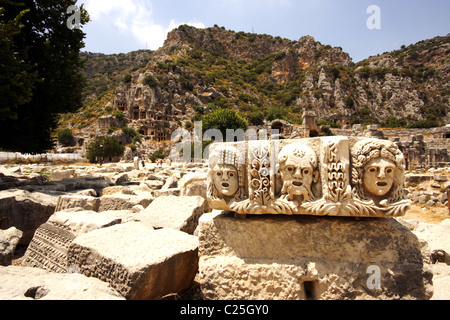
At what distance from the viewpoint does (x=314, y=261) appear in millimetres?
2520

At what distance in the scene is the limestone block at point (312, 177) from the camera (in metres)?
2.31

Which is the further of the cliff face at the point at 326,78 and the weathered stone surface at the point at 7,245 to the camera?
the cliff face at the point at 326,78

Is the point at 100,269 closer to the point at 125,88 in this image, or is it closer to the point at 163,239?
the point at 163,239

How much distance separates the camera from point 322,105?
61156mm

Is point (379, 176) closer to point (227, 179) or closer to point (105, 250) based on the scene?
point (227, 179)

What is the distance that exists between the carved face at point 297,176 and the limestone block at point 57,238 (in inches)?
104

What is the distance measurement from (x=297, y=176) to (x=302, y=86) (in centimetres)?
7385

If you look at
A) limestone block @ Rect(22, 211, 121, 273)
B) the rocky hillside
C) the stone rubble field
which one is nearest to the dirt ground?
the stone rubble field

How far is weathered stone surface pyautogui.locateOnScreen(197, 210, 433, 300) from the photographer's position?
238 centimetres

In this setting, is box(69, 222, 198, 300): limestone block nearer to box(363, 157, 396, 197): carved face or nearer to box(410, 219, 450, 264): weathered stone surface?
box(363, 157, 396, 197): carved face

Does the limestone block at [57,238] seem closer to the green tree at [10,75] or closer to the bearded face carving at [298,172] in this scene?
the bearded face carving at [298,172]

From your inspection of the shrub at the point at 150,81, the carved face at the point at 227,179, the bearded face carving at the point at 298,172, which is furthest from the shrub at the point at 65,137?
the bearded face carving at the point at 298,172

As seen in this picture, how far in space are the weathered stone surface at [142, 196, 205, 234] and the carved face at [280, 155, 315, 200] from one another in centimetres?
209

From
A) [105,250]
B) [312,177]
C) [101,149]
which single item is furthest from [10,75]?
[101,149]
